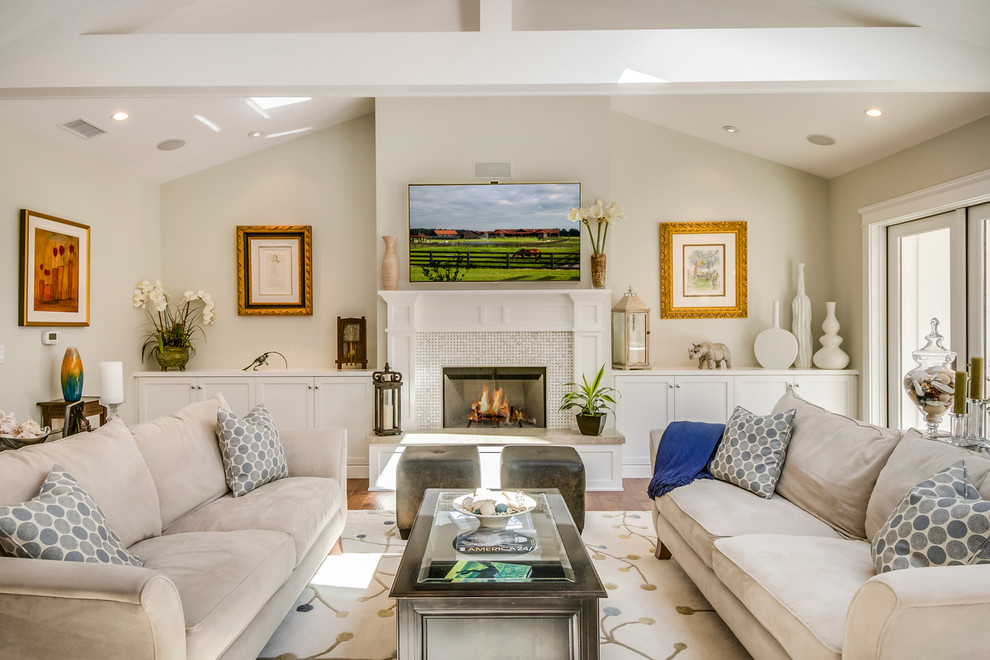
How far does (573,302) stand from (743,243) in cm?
175

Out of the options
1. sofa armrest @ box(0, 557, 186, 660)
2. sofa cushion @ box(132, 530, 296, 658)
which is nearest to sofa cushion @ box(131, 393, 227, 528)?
sofa cushion @ box(132, 530, 296, 658)

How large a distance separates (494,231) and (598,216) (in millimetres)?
841

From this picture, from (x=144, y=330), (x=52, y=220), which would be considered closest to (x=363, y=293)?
(x=144, y=330)

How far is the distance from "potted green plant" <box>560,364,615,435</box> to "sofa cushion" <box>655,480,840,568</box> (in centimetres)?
168

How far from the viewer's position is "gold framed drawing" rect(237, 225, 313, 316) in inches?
220

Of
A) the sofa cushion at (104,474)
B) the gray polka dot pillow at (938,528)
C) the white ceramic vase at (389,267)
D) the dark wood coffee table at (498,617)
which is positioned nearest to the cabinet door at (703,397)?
the white ceramic vase at (389,267)

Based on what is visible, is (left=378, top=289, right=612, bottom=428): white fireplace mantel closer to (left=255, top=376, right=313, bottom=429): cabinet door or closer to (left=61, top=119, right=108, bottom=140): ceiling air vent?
(left=255, top=376, right=313, bottom=429): cabinet door

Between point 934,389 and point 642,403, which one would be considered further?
point 642,403

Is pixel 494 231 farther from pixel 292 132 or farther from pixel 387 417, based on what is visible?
pixel 292 132

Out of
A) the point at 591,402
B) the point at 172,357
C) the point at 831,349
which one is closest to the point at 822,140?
the point at 831,349

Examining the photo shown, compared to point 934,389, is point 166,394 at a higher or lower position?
lower

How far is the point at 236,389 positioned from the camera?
519cm

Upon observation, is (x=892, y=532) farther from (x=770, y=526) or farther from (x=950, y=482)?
(x=770, y=526)

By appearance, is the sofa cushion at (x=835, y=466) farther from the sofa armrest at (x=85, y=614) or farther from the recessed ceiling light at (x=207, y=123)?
the recessed ceiling light at (x=207, y=123)
